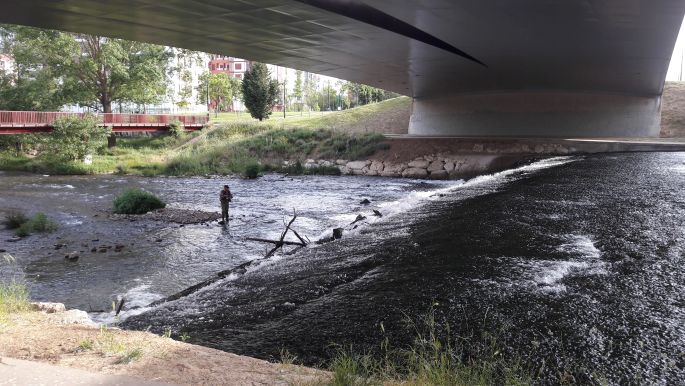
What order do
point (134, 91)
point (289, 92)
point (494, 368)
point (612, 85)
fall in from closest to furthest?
point (494, 368) → point (612, 85) → point (134, 91) → point (289, 92)

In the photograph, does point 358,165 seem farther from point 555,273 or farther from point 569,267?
point 555,273

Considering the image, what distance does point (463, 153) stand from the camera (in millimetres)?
31609

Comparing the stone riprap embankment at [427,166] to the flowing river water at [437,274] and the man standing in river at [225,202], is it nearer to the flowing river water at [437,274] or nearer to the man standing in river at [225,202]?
the flowing river water at [437,274]

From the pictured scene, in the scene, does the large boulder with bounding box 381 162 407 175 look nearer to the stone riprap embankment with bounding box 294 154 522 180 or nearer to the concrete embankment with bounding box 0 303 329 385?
the stone riprap embankment with bounding box 294 154 522 180

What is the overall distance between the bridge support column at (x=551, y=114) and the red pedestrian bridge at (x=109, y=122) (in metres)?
24.1

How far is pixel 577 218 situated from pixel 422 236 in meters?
3.87

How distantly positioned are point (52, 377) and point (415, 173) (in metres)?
28.3

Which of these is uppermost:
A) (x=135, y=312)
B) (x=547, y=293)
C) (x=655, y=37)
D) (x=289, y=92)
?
(x=289, y=92)

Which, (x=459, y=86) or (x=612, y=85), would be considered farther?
(x=459, y=86)

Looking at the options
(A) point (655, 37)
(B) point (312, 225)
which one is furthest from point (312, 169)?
(A) point (655, 37)

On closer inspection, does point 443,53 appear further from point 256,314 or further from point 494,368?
point 494,368

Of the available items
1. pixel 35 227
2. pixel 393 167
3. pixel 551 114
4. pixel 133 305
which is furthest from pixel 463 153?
pixel 133 305

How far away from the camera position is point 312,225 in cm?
1611

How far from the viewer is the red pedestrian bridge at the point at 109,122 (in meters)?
33.3
